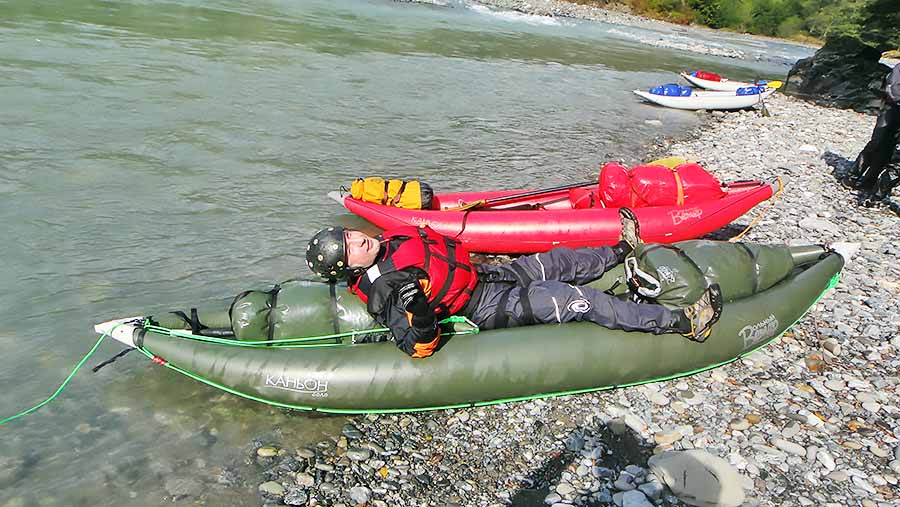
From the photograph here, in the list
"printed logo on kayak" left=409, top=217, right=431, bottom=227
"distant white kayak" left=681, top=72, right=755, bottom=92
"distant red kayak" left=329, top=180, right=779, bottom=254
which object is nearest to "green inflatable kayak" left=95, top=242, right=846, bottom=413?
"distant red kayak" left=329, top=180, right=779, bottom=254

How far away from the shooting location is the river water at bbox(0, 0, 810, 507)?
13.9ft

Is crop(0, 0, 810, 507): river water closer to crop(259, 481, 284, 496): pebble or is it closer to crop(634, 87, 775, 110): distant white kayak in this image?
crop(259, 481, 284, 496): pebble

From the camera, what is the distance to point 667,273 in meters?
4.94

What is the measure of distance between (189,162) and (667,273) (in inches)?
283

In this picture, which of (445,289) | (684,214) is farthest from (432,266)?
(684,214)

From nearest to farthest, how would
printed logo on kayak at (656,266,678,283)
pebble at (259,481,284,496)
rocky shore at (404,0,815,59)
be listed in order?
pebble at (259,481,284,496) < printed logo on kayak at (656,266,678,283) < rocky shore at (404,0,815,59)

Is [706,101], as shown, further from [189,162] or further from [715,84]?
[189,162]

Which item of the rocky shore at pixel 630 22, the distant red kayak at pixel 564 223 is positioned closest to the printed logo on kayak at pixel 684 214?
the distant red kayak at pixel 564 223

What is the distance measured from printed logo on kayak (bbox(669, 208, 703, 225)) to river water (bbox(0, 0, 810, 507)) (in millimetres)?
3232

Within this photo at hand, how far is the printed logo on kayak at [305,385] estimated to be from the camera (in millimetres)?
4238

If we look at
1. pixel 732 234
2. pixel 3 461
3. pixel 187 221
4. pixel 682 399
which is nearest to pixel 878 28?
pixel 732 234

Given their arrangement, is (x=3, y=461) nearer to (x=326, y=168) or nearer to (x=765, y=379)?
(x=765, y=379)

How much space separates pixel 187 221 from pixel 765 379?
→ 6.41m

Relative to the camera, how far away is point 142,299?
18.9ft
